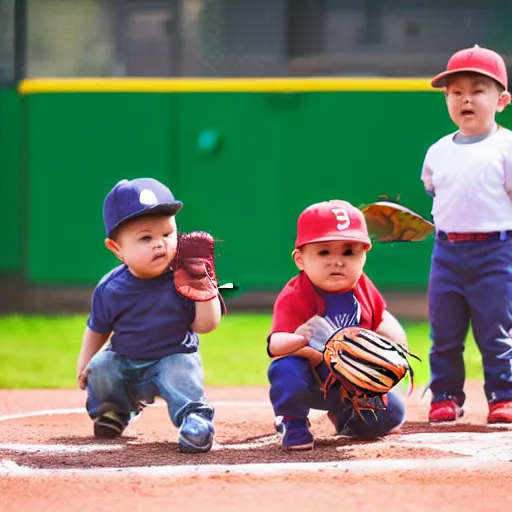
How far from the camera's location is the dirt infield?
342 cm

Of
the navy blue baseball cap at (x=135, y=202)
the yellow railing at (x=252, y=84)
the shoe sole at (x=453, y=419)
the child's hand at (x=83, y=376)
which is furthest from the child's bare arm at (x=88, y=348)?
the yellow railing at (x=252, y=84)

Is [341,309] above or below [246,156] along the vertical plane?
below

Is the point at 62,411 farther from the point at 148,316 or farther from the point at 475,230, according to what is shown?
the point at 475,230

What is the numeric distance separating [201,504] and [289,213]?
669 cm

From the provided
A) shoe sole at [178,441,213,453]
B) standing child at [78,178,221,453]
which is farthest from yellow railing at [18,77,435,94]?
shoe sole at [178,441,213,453]

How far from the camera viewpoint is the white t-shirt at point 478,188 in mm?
4957

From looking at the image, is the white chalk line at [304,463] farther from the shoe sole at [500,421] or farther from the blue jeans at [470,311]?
the blue jeans at [470,311]

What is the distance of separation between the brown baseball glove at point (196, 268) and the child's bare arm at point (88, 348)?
46cm

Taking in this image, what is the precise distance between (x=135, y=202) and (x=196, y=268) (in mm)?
337

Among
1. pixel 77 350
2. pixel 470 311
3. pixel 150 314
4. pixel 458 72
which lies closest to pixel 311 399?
pixel 150 314

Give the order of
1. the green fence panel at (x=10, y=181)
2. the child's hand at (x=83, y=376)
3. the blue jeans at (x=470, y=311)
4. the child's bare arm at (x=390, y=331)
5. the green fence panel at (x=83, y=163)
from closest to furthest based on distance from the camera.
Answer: the child's bare arm at (x=390, y=331) < the child's hand at (x=83, y=376) < the blue jeans at (x=470, y=311) < the green fence panel at (x=83, y=163) < the green fence panel at (x=10, y=181)

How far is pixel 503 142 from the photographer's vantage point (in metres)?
5.05

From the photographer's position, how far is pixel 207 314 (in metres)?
4.43

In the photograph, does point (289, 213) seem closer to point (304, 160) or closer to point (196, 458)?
point (304, 160)
